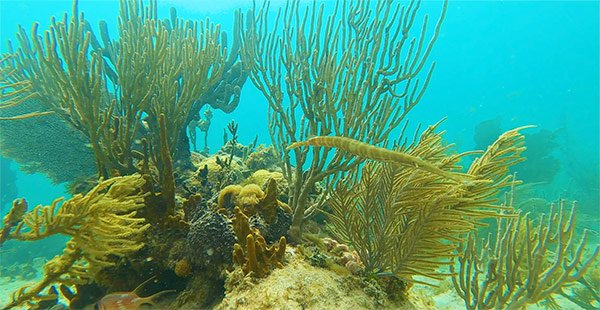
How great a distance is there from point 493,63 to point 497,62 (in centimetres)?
82

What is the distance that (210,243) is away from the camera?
328 centimetres

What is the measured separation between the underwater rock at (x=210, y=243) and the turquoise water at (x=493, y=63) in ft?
105

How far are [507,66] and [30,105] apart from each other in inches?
→ 3584

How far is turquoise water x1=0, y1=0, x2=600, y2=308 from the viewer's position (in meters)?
41.3

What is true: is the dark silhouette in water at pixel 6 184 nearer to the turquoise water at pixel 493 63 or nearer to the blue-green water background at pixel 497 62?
the turquoise water at pixel 493 63

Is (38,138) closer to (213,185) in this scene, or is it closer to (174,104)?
(174,104)

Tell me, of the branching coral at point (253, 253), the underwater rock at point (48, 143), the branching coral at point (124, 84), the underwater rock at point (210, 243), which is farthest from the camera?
the underwater rock at point (48, 143)

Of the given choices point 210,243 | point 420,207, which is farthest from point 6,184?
point 420,207

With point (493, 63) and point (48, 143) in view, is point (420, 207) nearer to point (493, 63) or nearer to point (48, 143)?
point (48, 143)

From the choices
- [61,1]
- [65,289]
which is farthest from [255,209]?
[61,1]

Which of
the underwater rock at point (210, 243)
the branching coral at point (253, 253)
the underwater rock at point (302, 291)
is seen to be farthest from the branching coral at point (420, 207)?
the underwater rock at point (210, 243)

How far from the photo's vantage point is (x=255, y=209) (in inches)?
152

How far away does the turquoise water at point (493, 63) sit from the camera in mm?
41281

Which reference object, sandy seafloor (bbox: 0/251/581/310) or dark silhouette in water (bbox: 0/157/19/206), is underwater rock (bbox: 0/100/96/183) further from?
dark silhouette in water (bbox: 0/157/19/206)
